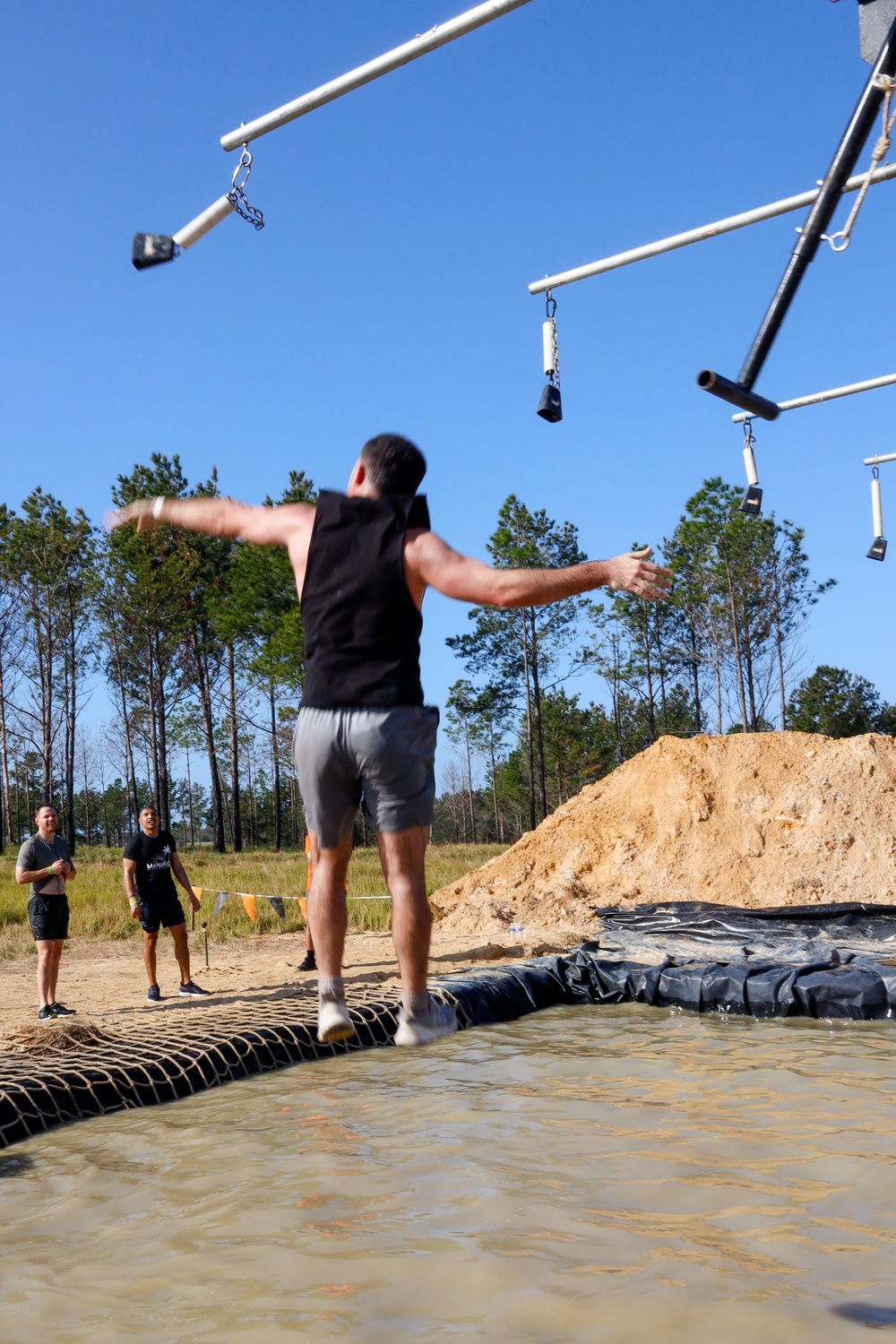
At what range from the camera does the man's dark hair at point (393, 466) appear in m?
3.41

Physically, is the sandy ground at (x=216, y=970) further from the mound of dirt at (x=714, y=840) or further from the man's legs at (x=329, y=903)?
the man's legs at (x=329, y=903)

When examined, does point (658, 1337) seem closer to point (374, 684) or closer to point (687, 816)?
point (374, 684)

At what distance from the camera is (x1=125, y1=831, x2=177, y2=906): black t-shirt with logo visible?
1052 centimetres

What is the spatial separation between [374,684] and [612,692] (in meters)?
47.6

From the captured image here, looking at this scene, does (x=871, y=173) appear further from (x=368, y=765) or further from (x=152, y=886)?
(x=152, y=886)

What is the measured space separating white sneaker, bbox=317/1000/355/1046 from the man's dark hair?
162cm

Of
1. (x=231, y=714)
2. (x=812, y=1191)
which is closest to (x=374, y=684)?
(x=812, y=1191)

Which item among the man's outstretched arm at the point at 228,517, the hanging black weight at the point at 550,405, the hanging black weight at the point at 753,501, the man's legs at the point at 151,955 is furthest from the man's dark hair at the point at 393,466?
the man's legs at the point at 151,955

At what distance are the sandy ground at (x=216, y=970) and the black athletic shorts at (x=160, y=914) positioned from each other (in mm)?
780

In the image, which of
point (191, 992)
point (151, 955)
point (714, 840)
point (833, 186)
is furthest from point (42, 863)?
point (714, 840)

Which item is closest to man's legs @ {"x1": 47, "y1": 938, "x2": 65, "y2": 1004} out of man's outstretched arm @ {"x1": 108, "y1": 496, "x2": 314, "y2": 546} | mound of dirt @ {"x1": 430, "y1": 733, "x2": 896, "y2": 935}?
man's outstretched arm @ {"x1": 108, "y1": 496, "x2": 314, "y2": 546}

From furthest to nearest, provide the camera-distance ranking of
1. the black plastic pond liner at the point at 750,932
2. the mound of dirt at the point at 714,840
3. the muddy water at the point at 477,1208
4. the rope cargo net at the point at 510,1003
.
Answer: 1. the mound of dirt at the point at 714,840
2. the black plastic pond liner at the point at 750,932
3. the rope cargo net at the point at 510,1003
4. the muddy water at the point at 477,1208

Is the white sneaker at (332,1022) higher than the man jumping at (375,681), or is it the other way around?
the man jumping at (375,681)

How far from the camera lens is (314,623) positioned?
133 inches
